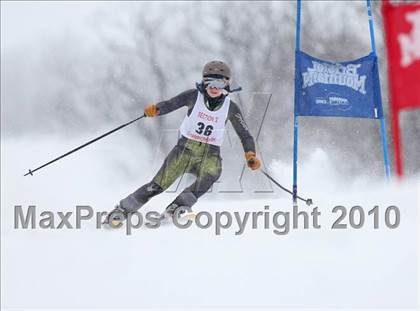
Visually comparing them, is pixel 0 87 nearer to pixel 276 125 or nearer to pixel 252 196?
pixel 276 125

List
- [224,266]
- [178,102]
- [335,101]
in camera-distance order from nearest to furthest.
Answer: [224,266] < [178,102] < [335,101]

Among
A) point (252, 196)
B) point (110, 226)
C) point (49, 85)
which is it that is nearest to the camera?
point (110, 226)

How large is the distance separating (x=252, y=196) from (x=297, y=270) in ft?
8.02

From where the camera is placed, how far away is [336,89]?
4.62 m

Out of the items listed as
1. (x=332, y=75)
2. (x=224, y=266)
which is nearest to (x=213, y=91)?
(x=332, y=75)

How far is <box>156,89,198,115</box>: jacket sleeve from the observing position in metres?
4.15

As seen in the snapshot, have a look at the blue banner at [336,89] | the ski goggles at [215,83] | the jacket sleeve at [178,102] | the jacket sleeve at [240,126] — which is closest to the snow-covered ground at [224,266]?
the jacket sleeve at [240,126]

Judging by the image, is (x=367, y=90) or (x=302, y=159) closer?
(x=367, y=90)

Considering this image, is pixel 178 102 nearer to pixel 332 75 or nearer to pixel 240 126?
pixel 240 126

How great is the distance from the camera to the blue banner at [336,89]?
15.2ft

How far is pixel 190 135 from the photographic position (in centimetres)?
421

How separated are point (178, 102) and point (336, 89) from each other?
1.31 metres

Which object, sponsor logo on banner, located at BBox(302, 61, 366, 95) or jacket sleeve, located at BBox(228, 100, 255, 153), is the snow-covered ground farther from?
sponsor logo on banner, located at BBox(302, 61, 366, 95)

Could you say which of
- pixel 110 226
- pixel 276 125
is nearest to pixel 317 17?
pixel 276 125
